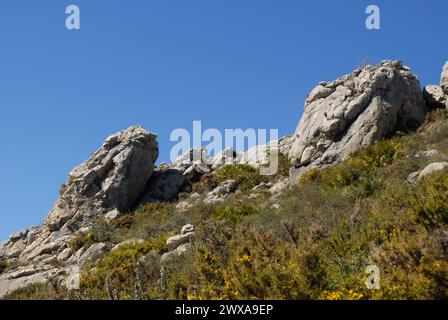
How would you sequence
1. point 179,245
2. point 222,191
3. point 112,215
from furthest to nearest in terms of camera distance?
point 112,215 → point 222,191 → point 179,245

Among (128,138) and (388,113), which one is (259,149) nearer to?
(128,138)

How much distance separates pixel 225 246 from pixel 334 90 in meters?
16.7

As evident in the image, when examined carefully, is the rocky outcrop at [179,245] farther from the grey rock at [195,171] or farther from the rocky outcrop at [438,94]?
the rocky outcrop at [438,94]

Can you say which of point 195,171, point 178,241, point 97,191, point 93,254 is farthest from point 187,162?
point 178,241

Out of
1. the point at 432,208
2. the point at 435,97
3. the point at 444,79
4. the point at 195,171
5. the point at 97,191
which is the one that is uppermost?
the point at 444,79

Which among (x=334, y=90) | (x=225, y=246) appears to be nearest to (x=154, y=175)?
(x=334, y=90)

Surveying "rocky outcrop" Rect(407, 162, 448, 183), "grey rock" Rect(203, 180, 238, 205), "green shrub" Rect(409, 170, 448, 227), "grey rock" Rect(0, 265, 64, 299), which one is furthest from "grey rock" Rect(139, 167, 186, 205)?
"green shrub" Rect(409, 170, 448, 227)

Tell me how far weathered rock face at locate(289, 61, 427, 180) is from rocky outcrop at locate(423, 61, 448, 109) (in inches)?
27.9

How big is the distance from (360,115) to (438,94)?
4910 mm

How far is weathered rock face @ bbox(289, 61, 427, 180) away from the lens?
2194 cm

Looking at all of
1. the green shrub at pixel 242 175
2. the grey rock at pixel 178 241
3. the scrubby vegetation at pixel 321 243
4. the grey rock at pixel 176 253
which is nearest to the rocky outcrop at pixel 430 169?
the scrubby vegetation at pixel 321 243

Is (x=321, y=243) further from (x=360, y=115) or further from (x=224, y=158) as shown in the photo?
(x=224, y=158)

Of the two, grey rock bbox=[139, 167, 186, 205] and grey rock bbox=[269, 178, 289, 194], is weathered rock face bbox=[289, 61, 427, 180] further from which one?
grey rock bbox=[139, 167, 186, 205]

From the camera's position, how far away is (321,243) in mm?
10086
